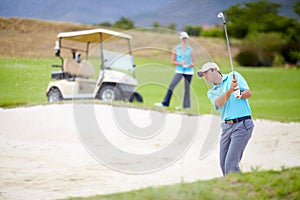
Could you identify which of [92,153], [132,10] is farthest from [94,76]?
[92,153]

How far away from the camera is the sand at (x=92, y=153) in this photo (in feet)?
20.6

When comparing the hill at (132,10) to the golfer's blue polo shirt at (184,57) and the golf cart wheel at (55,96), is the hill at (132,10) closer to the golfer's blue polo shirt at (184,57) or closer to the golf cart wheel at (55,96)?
the golfer's blue polo shirt at (184,57)

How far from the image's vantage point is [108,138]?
29.9 feet

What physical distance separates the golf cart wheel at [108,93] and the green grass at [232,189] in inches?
279

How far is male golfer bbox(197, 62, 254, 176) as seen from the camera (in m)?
5.28

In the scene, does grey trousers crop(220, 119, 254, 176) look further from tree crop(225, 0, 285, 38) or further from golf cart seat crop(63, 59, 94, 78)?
tree crop(225, 0, 285, 38)

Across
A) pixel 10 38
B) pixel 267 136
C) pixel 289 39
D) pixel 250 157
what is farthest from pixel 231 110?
pixel 289 39

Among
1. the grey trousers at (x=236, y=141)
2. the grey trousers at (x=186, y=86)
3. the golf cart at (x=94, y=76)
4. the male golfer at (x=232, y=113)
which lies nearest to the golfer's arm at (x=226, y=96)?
the male golfer at (x=232, y=113)

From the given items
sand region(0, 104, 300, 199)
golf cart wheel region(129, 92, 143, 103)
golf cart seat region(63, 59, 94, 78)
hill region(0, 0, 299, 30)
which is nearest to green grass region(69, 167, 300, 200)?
sand region(0, 104, 300, 199)

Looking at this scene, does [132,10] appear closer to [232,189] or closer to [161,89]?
[161,89]

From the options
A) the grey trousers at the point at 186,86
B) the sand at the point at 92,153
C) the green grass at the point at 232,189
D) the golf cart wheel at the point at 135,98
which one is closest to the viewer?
the green grass at the point at 232,189

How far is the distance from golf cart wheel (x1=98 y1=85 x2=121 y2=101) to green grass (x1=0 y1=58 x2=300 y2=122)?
0.65m

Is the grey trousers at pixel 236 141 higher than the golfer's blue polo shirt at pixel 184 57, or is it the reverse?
the golfer's blue polo shirt at pixel 184 57

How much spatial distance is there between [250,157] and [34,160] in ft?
9.71
